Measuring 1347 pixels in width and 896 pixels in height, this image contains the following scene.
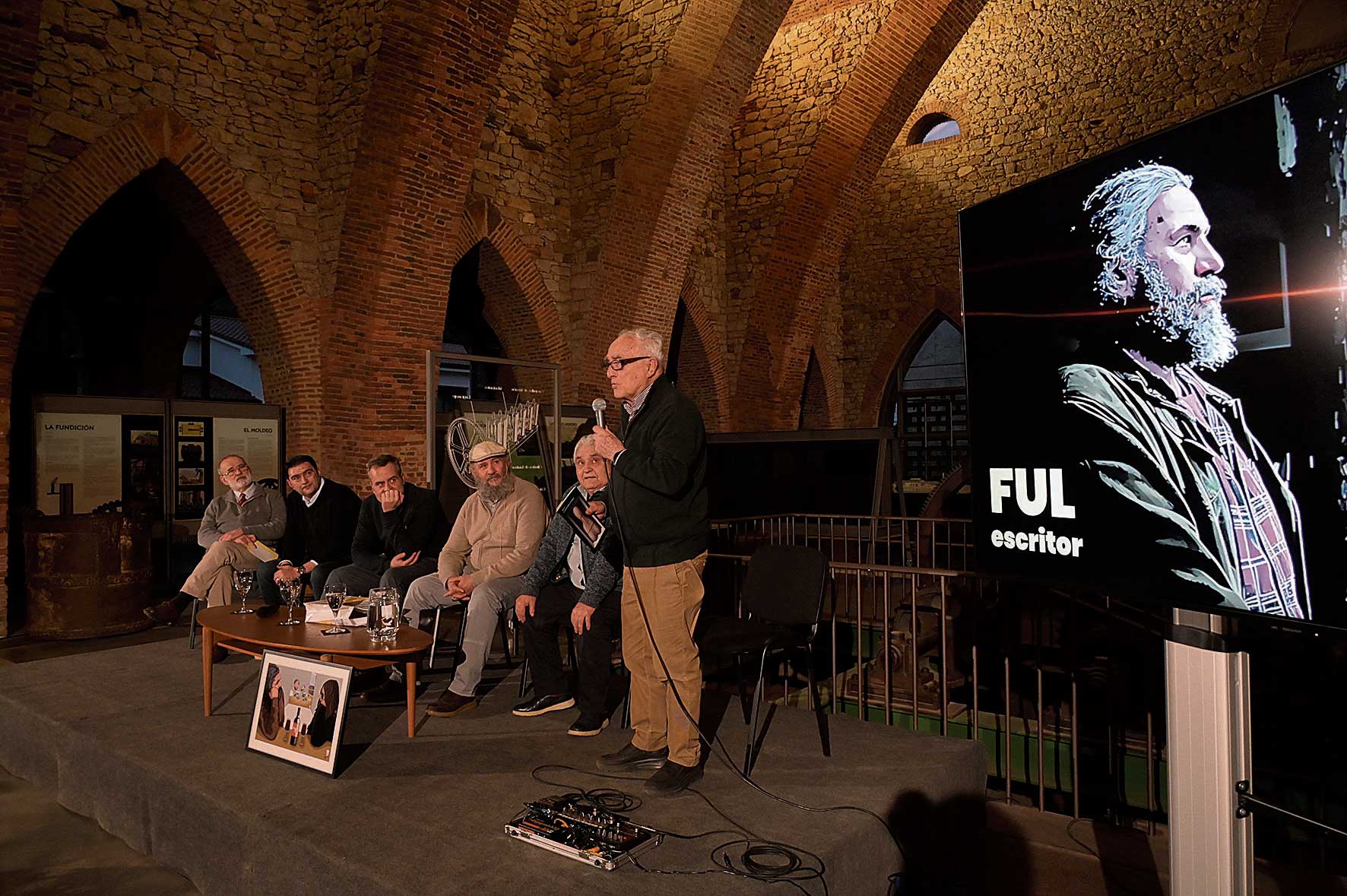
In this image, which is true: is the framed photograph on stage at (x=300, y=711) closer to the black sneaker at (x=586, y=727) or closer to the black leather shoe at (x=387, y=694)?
the black leather shoe at (x=387, y=694)

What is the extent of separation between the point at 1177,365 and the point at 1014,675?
5.33 metres

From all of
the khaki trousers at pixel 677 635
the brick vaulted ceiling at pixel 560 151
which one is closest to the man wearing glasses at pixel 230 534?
the brick vaulted ceiling at pixel 560 151

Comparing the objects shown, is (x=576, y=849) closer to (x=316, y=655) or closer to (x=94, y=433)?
(x=316, y=655)

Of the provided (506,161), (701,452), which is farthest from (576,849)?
(506,161)

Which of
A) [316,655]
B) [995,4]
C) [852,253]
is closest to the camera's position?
[316,655]

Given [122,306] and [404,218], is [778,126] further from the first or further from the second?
[122,306]

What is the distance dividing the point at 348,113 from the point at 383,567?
5.32m

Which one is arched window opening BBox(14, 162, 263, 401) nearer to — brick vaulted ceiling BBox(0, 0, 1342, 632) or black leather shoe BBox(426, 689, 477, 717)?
brick vaulted ceiling BBox(0, 0, 1342, 632)

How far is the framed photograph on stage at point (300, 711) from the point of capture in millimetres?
2906

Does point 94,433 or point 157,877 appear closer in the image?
point 157,877

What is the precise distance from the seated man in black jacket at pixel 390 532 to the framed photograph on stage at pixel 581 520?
121 centimetres

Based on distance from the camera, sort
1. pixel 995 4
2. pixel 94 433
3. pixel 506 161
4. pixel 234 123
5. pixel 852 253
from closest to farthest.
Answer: pixel 94 433
pixel 234 123
pixel 506 161
pixel 995 4
pixel 852 253

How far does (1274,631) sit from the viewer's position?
15.2 feet

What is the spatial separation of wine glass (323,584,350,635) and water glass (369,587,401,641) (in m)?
0.25
